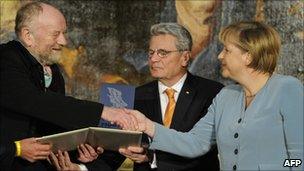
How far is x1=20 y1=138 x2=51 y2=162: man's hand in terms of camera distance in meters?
3.44

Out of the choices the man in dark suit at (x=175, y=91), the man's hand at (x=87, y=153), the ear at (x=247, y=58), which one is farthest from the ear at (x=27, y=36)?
the ear at (x=247, y=58)

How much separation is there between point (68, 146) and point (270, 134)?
1.22 metres

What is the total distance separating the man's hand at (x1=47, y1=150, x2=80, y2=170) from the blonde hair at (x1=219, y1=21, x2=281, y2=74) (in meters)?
1.27

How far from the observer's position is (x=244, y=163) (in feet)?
10.8

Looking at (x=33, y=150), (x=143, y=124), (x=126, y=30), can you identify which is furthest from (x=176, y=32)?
(x=126, y=30)

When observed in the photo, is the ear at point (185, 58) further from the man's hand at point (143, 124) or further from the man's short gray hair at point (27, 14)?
the man's short gray hair at point (27, 14)

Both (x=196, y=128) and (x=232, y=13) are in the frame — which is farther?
(x=232, y=13)

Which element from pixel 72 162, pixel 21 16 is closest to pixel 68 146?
pixel 72 162

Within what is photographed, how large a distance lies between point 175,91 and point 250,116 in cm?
124

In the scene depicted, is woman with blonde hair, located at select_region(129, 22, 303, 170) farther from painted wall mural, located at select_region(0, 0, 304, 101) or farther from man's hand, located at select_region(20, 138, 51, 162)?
painted wall mural, located at select_region(0, 0, 304, 101)

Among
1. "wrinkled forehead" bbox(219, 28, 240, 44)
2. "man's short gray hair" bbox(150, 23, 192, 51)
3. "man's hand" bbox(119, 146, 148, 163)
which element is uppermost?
"wrinkled forehead" bbox(219, 28, 240, 44)

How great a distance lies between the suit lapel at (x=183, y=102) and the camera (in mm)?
4320

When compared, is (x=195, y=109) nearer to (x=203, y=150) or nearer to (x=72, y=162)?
(x=203, y=150)

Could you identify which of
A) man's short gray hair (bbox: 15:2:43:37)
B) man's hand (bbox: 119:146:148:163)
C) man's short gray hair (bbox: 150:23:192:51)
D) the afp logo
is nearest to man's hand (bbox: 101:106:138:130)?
man's hand (bbox: 119:146:148:163)
